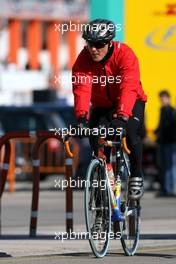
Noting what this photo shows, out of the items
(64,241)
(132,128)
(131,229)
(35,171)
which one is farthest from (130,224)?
(35,171)

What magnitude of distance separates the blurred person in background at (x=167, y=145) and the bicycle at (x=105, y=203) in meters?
11.1

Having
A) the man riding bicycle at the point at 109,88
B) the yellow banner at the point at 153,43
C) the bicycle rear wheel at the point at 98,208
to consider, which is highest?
the yellow banner at the point at 153,43

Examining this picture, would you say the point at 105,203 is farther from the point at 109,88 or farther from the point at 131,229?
the point at 109,88

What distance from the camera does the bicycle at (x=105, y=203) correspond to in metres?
9.74

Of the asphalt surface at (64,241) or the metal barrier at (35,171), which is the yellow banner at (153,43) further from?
the metal barrier at (35,171)

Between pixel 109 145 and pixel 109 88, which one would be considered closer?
pixel 109 145

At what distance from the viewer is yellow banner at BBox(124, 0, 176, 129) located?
24.9 metres

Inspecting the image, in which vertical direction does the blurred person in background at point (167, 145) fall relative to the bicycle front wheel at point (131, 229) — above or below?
above

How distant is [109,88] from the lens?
10.2 m

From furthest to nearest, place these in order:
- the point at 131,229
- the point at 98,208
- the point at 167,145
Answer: the point at 167,145 → the point at 131,229 → the point at 98,208

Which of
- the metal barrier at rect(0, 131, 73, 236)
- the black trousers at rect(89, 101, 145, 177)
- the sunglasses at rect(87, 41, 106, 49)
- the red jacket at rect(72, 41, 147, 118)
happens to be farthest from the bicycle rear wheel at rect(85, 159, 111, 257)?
the metal barrier at rect(0, 131, 73, 236)

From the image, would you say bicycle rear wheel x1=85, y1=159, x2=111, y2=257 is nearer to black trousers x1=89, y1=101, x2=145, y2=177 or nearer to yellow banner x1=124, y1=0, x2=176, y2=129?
black trousers x1=89, y1=101, x2=145, y2=177

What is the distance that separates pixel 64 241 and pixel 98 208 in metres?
1.94

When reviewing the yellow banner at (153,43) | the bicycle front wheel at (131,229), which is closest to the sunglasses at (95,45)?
the bicycle front wheel at (131,229)
